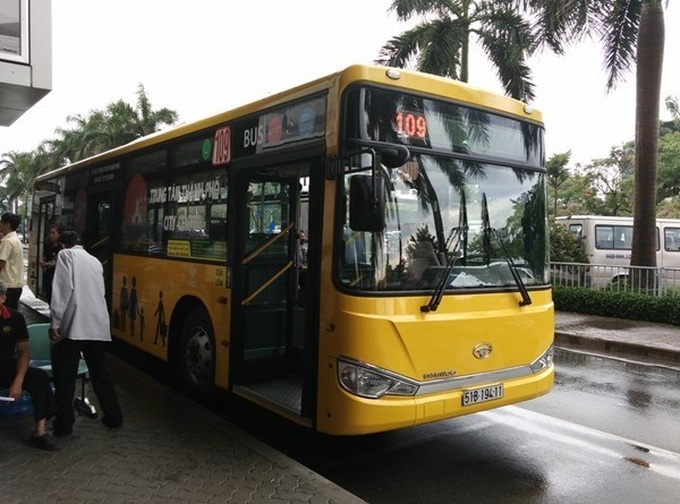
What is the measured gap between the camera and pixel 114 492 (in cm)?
365

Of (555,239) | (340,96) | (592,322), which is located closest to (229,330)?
(340,96)

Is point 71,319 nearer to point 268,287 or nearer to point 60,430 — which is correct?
point 60,430

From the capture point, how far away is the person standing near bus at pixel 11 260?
22.3 ft

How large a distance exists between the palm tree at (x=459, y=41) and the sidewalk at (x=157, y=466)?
14772mm

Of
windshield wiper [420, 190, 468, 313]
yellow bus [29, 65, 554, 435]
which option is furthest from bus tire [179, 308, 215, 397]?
windshield wiper [420, 190, 468, 313]

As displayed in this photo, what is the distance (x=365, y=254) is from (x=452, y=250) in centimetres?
75

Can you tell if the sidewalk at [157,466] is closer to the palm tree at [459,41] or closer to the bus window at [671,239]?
the palm tree at [459,41]

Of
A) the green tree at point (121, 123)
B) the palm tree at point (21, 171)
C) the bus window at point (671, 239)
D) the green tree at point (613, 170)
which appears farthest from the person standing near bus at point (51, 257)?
the palm tree at point (21, 171)

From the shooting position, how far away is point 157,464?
4.14 m

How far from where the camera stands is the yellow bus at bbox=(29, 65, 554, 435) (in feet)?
13.4

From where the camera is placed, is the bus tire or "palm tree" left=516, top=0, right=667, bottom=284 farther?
"palm tree" left=516, top=0, right=667, bottom=284

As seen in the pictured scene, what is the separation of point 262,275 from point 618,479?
11.2 feet

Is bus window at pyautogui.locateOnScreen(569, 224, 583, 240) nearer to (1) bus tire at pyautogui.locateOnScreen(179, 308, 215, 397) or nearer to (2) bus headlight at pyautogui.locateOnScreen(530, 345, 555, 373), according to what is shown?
(2) bus headlight at pyautogui.locateOnScreen(530, 345, 555, 373)

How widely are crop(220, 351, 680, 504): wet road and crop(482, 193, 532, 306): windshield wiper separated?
1.30 m
